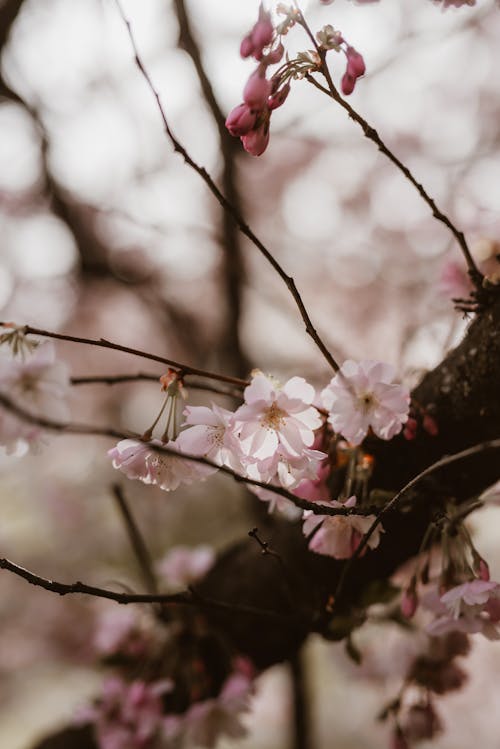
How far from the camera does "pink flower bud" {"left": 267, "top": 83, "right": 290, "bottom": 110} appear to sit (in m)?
0.83

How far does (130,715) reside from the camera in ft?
4.43

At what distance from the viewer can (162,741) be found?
1.39 m

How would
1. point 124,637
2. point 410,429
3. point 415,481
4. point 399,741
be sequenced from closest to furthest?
point 415,481 → point 410,429 → point 399,741 → point 124,637

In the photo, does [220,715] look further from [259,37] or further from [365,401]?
[259,37]

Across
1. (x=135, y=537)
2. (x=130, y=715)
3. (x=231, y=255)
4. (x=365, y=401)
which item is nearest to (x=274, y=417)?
(x=365, y=401)

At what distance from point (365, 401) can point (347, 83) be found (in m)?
0.46

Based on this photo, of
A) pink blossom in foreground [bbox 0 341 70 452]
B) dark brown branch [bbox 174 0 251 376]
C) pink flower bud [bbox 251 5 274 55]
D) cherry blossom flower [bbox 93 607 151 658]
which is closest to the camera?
pink blossom in foreground [bbox 0 341 70 452]

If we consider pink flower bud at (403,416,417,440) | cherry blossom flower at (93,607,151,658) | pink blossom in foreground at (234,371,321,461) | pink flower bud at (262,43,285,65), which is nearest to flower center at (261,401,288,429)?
pink blossom in foreground at (234,371,321,461)

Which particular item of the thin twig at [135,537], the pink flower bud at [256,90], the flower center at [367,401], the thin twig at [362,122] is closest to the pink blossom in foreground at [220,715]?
the thin twig at [135,537]

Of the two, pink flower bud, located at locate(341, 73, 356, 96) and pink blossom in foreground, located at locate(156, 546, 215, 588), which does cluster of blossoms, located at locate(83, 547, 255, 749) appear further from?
pink flower bud, located at locate(341, 73, 356, 96)

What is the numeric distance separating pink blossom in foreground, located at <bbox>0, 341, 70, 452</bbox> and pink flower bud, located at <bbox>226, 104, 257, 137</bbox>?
39cm

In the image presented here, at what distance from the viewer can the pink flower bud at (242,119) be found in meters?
0.82

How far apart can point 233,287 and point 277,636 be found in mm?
1675

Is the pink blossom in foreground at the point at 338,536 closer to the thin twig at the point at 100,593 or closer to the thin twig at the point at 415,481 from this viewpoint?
the thin twig at the point at 415,481
